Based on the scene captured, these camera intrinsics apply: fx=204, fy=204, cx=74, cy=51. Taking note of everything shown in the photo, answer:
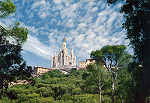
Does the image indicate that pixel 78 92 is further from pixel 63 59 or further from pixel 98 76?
pixel 63 59

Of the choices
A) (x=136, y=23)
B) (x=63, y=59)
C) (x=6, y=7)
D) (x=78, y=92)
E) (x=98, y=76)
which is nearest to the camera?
(x=136, y=23)

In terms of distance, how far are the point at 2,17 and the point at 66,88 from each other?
39578 mm

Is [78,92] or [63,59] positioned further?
[63,59]

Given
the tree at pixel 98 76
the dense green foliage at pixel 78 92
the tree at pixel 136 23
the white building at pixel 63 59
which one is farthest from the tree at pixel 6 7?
the white building at pixel 63 59

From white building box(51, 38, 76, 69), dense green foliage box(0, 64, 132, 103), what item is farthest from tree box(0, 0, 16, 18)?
white building box(51, 38, 76, 69)

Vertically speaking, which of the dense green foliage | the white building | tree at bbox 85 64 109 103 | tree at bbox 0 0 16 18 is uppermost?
the white building

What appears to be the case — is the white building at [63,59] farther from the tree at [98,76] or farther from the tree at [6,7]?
the tree at [6,7]

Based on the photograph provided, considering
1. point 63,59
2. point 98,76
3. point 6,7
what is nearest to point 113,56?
point 98,76

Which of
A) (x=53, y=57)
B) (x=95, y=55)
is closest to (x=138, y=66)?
(x=95, y=55)

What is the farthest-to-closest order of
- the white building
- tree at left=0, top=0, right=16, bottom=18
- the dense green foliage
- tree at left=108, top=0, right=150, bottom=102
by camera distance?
the white building → the dense green foliage → tree at left=0, top=0, right=16, bottom=18 → tree at left=108, top=0, right=150, bottom=102

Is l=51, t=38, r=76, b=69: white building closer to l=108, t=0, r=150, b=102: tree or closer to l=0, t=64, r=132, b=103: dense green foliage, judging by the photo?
l=0, t=64, r=132, b=103: dense green foliage

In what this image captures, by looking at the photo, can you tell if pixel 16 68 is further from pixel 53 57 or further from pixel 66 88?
pixel 53 57

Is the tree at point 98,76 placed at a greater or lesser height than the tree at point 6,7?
lesser

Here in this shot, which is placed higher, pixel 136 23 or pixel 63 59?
pixel 63 59
